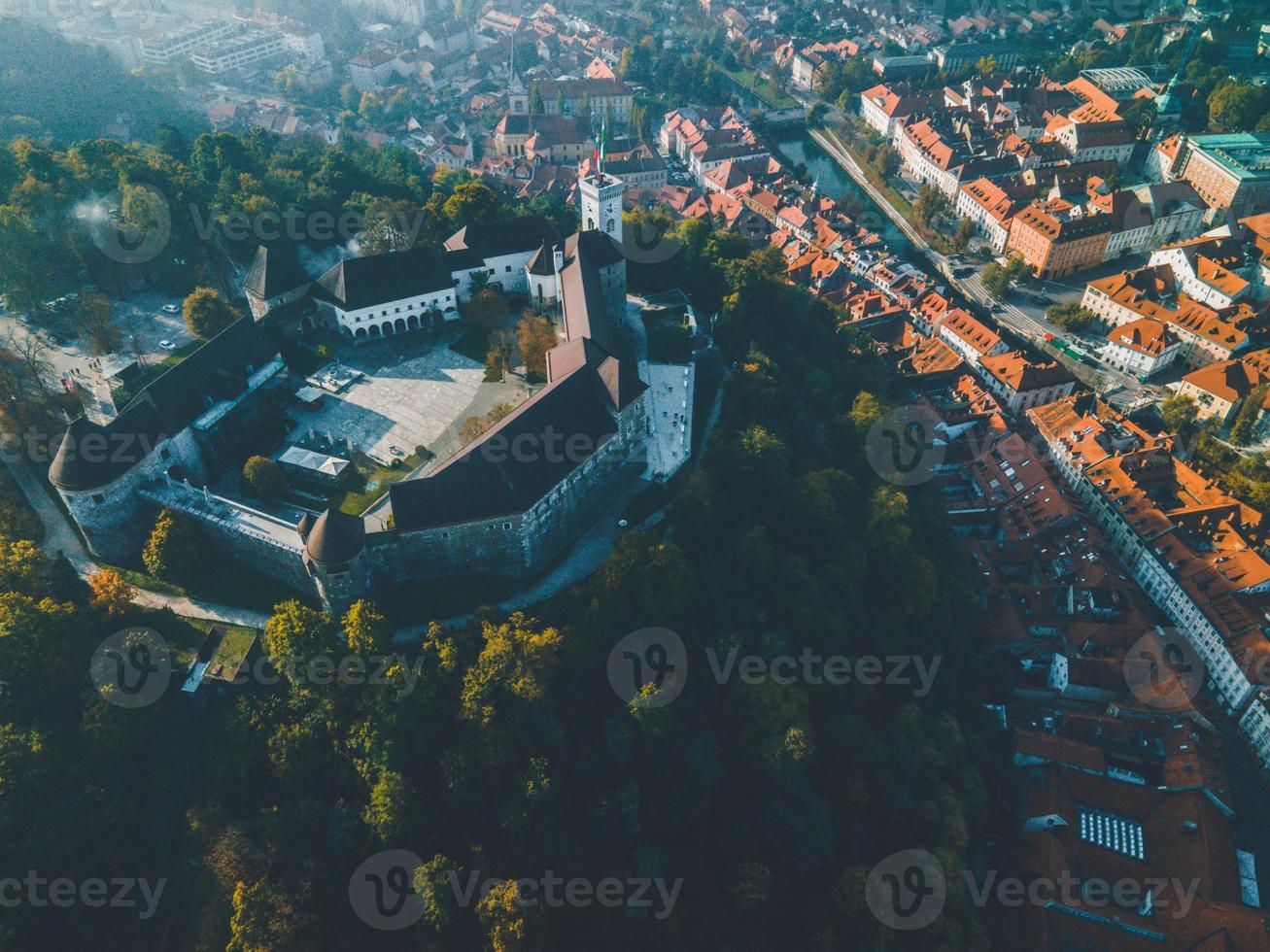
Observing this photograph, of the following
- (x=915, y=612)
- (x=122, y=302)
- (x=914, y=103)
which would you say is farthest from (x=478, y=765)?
(x=914, y=103)

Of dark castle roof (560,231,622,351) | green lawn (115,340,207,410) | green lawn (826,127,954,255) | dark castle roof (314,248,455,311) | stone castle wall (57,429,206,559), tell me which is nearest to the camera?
stone castle wall (57,429,206,559)

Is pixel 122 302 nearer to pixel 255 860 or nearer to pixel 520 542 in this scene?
pixel 520 542

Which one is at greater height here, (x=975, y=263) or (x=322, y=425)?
(x=322, y=425)

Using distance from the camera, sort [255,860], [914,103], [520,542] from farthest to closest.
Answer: [914,103] < [520,542] < [255,860]

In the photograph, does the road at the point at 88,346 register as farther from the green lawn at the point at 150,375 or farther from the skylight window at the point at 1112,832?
the skylight window at the point at 1112,832

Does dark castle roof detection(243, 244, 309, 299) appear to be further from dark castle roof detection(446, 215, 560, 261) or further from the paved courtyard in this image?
dark castle roof detection(446, 215, 560, 261)

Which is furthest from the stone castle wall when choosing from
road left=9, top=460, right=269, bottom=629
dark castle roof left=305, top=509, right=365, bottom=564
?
dark castle roof left=305, top=509, right=365, bottom=564

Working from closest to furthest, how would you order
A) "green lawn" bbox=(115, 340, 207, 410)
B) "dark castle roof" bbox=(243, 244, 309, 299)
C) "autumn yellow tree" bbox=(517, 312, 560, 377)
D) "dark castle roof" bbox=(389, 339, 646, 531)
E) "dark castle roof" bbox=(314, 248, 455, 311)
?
"dark castle roof" bbox=(389, 339, 646, 531) < "green lawn" bbox=(115, 340, 207, 410) < "autumn yellow tree" bbox=(517, 312, 560, 377) < "dark castle roof" bbox=(314, 248, 455, 311) < "dark castle roof" bbox=(243, 244, 309, 299)

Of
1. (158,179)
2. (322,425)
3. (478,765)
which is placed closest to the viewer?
(478,765)
